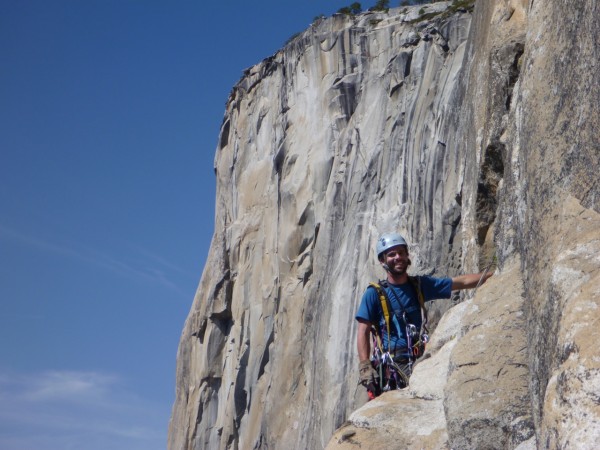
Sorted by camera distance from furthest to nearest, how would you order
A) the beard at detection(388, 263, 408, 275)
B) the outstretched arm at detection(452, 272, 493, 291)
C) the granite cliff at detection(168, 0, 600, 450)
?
the beard at detection(388, 263, 408, 275) → the outstretched arm at detection(452, 272, 493, 291) → the granite cliff at detection(168, 0, 600, 450)

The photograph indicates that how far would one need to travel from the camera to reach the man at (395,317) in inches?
376

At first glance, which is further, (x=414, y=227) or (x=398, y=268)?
(x=414, y=227)

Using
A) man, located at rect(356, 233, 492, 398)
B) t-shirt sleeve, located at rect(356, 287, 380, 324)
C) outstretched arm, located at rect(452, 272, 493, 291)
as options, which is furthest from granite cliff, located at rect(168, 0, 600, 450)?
t-shirt sleeve, located at rect(356, 287, 380, 324)

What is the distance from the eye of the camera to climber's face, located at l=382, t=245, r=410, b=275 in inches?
381

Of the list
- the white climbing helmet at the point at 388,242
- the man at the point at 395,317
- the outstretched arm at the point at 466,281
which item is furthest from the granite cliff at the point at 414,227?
the white climbing helmet at the point at 388,242

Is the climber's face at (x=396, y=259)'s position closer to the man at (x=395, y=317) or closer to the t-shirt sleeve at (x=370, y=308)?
the man at (x=395, y=317)

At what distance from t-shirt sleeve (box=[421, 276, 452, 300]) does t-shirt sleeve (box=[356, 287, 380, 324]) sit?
0.60 meters

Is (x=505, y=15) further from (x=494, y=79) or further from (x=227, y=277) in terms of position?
(x=227, y=277)

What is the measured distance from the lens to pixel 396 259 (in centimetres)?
970

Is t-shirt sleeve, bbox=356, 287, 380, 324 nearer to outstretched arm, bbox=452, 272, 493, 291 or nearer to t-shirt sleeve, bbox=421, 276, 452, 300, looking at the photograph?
t-shirt sleeve, bbox=421, 276, 452, 300

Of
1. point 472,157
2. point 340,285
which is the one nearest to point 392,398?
point 472,157

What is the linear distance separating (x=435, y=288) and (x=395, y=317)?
63 centimetres

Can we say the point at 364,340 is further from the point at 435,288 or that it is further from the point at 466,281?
the point at 466,281

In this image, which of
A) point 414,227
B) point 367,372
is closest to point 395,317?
point 367,372
